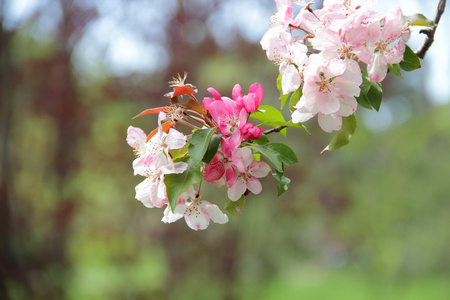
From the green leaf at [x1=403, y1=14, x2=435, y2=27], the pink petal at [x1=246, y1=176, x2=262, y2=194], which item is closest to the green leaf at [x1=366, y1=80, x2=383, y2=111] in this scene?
the green leaf at [x1=403, y1=14, x2=435, y2=27]

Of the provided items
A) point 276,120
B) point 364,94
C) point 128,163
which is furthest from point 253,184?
point 128,163

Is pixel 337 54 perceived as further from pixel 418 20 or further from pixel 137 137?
pixel 137 137

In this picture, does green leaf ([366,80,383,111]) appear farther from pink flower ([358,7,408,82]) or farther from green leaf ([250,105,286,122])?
green leaf ([250,105,286,122])

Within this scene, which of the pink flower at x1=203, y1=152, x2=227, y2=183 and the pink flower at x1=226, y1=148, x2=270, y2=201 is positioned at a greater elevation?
the pink flower at x1=203, y1=152, x2=227, y2=183

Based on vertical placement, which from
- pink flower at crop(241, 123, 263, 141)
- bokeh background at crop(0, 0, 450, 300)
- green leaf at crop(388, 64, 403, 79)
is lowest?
bokeh background at crop(0, 0, 450, 300)

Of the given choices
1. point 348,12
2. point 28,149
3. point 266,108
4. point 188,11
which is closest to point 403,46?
point 348,12

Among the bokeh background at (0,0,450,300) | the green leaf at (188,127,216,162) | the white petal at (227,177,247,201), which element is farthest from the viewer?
the bokeh background at (0,0,450,300)

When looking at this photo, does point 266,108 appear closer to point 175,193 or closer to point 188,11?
point 175,193
